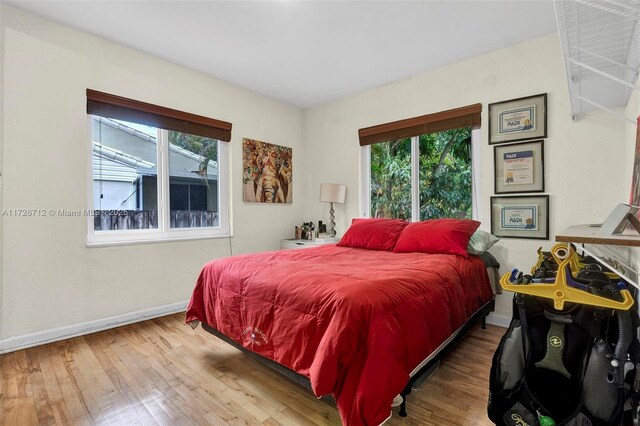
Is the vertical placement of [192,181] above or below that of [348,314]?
above

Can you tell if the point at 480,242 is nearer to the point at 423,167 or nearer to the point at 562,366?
the point at 423,167

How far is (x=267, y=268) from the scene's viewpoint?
6.51 ft

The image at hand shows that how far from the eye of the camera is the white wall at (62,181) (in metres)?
2.29

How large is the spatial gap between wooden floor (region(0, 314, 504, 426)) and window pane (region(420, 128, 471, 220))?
1.37 meters

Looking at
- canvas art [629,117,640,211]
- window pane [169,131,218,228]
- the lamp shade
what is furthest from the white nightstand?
canvas art [629,117,640,211]

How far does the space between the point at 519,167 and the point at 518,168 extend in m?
0.01

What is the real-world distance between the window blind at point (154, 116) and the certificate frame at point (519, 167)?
291 centimetres

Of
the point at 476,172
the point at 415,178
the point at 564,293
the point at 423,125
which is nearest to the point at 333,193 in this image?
the point at 415,178

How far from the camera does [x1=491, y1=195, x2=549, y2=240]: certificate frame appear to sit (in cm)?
261

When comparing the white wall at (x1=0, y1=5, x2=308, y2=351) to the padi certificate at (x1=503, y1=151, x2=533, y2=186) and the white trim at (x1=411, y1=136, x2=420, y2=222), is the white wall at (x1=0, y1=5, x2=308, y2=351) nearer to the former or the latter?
the white trim at (x1=411, y1=136, x2=420, y2=222)

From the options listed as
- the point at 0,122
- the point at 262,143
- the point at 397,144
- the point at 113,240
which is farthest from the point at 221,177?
the point at 397,144

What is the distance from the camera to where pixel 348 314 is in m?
1.34

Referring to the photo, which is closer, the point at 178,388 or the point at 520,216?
the point at 178,388

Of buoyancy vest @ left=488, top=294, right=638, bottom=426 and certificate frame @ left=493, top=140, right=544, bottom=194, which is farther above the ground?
certificate frame @ left=493, top=140, right=544, bottom=194
